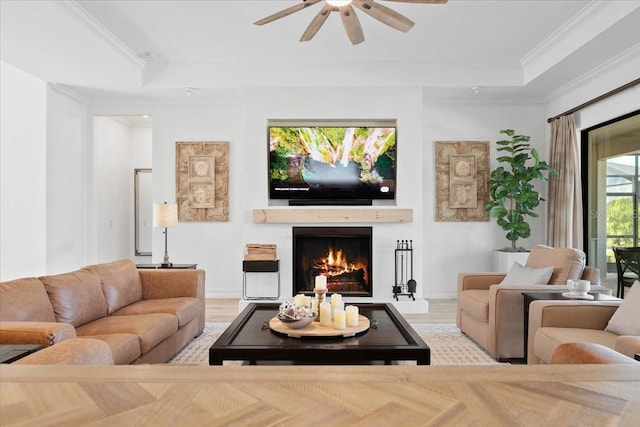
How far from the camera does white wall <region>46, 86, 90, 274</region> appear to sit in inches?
202

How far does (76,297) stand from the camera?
2.86 meters

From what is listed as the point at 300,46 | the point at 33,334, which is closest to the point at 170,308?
the point at 33,334

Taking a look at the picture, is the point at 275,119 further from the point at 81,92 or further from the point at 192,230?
the point at 81,92

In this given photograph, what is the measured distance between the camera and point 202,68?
519 cm

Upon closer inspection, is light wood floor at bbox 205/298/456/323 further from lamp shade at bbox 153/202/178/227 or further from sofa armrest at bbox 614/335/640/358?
sofa armrest at bbox 614/335/640/358

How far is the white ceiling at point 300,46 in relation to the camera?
372 cm

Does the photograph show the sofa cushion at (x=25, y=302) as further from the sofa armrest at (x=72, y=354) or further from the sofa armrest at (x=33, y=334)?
the sofa armrest at (x=72, y=354)

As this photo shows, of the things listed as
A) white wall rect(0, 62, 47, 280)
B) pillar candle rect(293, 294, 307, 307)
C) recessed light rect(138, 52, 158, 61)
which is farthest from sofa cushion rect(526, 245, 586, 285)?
white wall rect(0, 62, 47, 280)

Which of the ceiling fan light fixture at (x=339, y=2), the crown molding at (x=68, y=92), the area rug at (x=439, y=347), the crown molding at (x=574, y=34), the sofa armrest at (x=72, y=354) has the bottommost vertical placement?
the area rug at (x=439, y=347)

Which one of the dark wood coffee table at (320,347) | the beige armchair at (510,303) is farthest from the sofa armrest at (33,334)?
the beige armchair at (510,303)

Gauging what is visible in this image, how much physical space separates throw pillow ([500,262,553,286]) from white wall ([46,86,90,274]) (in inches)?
192

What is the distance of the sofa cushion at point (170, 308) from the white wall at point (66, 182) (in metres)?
2.35

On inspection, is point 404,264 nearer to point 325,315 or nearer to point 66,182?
point 325,315

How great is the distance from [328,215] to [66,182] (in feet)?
10.6
